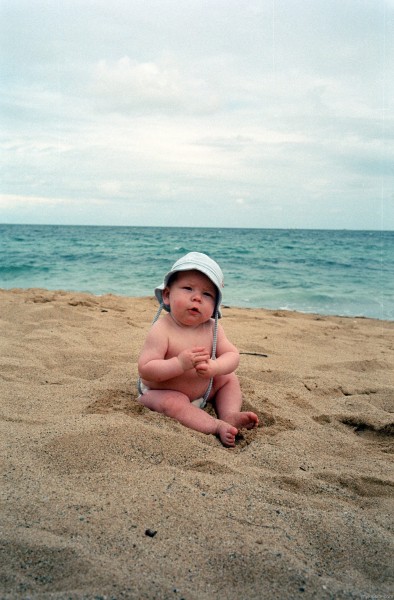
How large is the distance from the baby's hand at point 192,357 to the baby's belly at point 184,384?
26cm

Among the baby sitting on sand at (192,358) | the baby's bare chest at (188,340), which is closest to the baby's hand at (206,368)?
the baby sitting on sand at (192,358)

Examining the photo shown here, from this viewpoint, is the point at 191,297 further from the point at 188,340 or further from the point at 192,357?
the point at 192,357

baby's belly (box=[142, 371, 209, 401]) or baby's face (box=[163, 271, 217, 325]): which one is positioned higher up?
baby's face (box=[163, 271, 217, 325])

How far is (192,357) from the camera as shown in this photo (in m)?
2.49

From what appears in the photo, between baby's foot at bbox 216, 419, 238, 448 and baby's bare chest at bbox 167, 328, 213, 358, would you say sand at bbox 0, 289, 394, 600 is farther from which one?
baby's bare chest at bbox 167, 328, 213, 358

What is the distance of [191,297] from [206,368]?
41 centimetres

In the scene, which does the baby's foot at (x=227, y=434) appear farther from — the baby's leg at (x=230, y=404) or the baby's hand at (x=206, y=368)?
the baby's hand at (x=206, y=368)

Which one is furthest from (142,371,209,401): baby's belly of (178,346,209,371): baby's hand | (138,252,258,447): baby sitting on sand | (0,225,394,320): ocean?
(0,225,394,320): ocean

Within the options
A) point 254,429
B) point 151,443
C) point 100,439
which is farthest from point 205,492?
point 254,429

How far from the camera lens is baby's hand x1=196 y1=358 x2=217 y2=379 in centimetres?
254

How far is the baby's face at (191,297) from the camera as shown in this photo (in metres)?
2.73

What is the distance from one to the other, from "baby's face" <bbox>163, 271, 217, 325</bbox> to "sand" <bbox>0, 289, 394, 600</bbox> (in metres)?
0.57

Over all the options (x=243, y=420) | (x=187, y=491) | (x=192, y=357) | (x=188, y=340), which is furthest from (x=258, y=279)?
(x=187, y=491)

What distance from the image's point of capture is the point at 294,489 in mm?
2000
